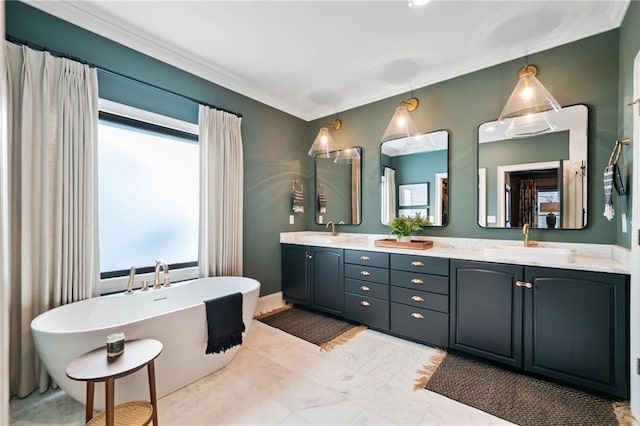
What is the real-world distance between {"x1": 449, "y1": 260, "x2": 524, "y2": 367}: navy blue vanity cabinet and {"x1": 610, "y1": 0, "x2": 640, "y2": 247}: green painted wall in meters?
0.77

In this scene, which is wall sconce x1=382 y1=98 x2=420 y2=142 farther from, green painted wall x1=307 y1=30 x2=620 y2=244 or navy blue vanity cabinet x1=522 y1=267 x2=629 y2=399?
navy blue vanity cabinet x1=522 y1=267 x2=629 y2=399

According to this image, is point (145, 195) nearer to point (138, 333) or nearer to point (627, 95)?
point (138, 333)

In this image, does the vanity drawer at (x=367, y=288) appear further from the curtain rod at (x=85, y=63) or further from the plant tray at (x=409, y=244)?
the curtain rod at (x=85, y=63)

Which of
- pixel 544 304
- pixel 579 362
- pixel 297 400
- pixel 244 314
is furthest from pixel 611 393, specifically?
pixel 244 314

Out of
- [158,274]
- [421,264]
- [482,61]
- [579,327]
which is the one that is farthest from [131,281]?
[482,61]

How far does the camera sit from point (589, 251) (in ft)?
7.34

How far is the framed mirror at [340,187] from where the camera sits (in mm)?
3662

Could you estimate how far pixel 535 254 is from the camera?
217cm

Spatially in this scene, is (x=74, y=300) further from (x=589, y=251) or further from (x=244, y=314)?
(x=589, y=251)

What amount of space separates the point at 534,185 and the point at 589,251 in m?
0.65

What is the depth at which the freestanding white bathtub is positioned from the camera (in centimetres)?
158

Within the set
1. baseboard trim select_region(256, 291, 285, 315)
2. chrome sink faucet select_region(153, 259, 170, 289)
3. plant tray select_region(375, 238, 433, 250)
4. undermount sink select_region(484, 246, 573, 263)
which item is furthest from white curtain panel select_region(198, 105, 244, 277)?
undermount sink select_region(484, 246, 573, 263)

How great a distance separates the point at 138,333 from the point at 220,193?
158cm

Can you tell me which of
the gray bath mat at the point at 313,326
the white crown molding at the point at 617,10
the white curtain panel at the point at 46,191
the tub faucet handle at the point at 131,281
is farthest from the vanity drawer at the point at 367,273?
the white crown molding at the point at 617,10
